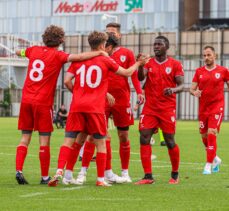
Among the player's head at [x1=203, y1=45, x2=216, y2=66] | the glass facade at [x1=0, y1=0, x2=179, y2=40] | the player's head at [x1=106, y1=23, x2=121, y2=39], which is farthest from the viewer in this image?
the glass facade at [x1=0, y1=0, x2=179, y2=40]

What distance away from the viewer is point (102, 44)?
42.7 ft

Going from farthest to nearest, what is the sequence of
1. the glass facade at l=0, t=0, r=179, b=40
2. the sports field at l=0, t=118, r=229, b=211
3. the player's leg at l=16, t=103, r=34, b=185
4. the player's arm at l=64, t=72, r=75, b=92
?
the glass facade at l=0, t=0, r=179, b=40
the player's leg at l=16, t=103, r=34, b=185
the player's arm at l=64, t=72, r=75, b=92
the sports field at l=0, t=118, r=229, b=211

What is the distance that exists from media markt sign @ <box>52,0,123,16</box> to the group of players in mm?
90765

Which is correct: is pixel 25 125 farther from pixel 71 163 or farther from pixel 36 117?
pixel 71 163

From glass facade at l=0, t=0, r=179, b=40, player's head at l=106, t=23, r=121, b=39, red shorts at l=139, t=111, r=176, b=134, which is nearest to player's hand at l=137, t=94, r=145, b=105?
red shorts at l=139, t=111, r=176, b=134

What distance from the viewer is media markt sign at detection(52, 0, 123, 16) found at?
105m

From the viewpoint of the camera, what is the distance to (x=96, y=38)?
42.4ft

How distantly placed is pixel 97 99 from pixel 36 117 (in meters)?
1.01

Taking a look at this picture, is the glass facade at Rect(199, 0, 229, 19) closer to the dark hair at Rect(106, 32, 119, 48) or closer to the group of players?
the group of players

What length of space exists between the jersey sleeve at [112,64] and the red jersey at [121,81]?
1.09m

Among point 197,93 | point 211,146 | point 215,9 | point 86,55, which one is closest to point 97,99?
point 86,55

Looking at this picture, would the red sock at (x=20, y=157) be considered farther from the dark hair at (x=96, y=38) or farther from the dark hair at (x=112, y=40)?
the dark hair at (x=112, y=40)

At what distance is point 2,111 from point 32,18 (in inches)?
1226

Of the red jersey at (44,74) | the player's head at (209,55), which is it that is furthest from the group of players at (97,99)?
the player's head at (209,55)
